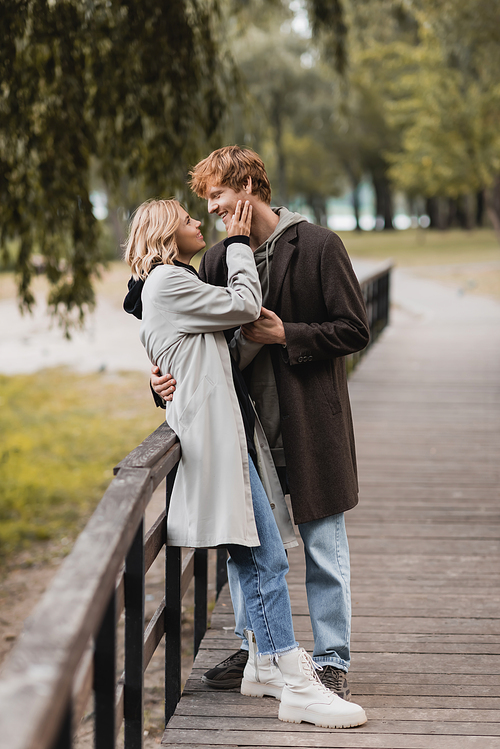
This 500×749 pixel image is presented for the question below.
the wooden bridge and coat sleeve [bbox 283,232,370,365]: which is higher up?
coat sleeve [bbox 283,232,370,365]

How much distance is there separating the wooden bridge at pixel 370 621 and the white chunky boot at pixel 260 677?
0.13 ft

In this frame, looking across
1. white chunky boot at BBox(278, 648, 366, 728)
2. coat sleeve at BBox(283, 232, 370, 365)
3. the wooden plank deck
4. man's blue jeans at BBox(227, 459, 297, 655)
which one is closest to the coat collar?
coat sleeve at BBox(283, 232, 370, 365)

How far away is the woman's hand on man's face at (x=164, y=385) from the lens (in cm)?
261

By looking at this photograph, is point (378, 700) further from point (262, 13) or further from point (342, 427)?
point (262, 13)

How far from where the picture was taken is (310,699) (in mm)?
2680

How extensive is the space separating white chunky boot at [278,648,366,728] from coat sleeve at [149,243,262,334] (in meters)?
1.06

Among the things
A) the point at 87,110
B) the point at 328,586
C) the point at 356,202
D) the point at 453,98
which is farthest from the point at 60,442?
the point at 356,202

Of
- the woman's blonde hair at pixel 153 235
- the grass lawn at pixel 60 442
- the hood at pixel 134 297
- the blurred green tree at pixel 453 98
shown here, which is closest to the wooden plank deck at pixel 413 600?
the hood at pixel 134 297

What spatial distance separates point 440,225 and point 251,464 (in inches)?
1880

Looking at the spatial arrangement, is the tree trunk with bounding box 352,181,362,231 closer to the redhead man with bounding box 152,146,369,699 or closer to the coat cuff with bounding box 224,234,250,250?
the redhead man with bounding box 152,146,369,699

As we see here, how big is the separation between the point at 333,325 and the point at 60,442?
8.59m

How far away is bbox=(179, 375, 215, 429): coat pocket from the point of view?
2.55 m

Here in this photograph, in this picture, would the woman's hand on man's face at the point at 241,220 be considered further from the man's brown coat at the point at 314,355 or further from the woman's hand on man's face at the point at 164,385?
the woman's hand on man's face at the point at 164,385

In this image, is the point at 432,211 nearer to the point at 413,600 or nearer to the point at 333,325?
the point at 413,600
